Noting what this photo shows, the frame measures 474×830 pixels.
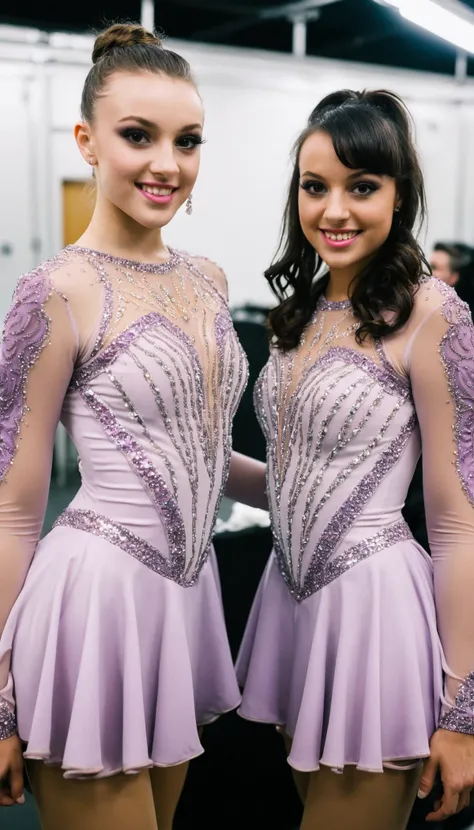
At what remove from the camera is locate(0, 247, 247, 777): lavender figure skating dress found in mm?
1271

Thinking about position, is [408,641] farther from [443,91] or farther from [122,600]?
[443,91]

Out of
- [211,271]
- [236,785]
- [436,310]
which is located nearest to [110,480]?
[211,271]

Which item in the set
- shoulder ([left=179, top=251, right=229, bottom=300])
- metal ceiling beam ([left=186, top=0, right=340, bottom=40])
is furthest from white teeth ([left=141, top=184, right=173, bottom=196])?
metal ceiling beam ([left=186, top=0, right=340, bottom=40])

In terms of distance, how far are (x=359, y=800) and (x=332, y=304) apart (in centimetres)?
85

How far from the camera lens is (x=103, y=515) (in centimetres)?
134

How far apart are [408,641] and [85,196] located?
97 cm

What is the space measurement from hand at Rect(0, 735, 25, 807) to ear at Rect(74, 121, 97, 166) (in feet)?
3.07

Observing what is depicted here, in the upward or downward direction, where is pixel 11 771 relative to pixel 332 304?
downward

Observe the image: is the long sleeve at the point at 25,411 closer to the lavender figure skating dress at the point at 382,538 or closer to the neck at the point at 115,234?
the neck at the point at 115,234

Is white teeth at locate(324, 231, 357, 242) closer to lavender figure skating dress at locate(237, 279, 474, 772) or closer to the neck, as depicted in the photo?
lavender figure skating dress at locate(237, 279, 474, 772)

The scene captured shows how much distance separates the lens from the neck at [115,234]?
1.40 metres

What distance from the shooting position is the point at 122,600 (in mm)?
1302

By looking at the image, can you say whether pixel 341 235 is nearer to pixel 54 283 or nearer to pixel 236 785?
pixel 54 283

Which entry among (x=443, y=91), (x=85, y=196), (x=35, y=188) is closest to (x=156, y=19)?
(x=35, y=188)
